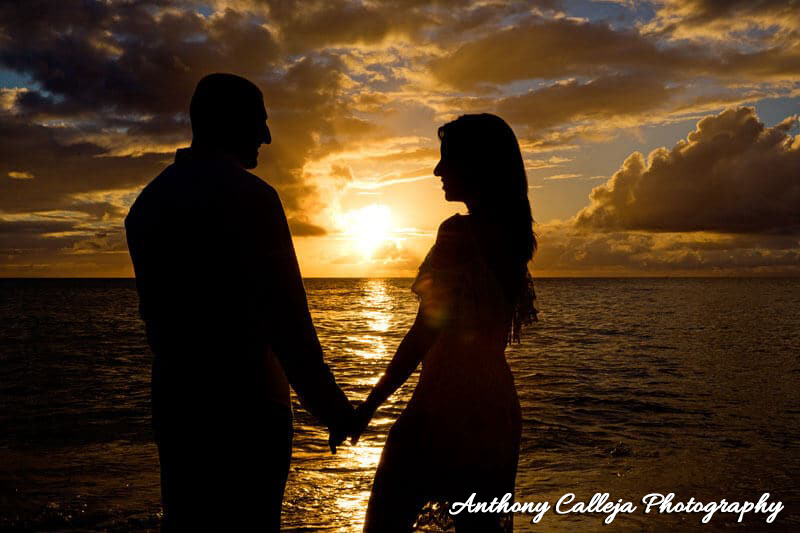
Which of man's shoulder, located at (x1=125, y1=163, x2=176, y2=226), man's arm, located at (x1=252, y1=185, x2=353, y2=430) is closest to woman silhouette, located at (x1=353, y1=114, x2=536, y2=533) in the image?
man's arm, located at (x1=252, y1=185, x2=353, y2=430)

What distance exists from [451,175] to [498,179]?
21 centimetres

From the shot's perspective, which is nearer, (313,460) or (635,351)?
(313,460)

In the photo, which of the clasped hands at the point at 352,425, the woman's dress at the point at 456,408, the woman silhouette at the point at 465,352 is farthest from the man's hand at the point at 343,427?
the woman's dress at the point at 456,408

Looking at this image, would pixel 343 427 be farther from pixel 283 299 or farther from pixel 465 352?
pixel 283 299

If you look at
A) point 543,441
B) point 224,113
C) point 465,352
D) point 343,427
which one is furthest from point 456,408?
point 543,441

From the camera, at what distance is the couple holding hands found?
2117mm

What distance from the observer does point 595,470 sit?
8445mm

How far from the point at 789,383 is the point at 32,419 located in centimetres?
1828

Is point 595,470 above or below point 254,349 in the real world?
below

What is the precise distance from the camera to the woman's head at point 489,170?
2.56m

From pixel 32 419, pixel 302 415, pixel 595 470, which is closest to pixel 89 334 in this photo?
pixel 32 419

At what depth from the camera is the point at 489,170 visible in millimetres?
2574

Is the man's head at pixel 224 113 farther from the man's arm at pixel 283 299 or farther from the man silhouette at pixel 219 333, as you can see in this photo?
the man's arm at pixel 283 299

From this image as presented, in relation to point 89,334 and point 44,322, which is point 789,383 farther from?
point 44,322
